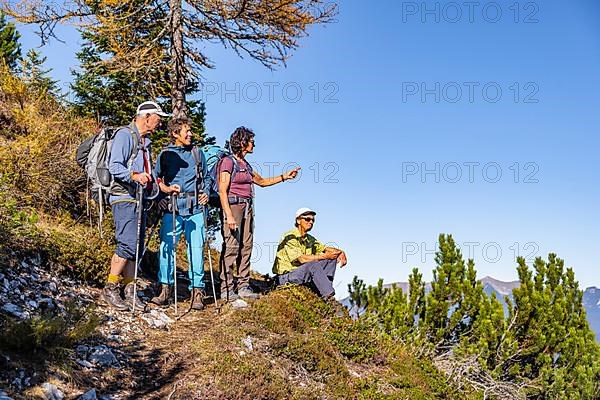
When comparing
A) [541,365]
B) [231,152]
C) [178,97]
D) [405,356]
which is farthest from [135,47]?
[541,365]

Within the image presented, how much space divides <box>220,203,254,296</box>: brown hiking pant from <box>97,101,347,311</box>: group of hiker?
12 millimetres

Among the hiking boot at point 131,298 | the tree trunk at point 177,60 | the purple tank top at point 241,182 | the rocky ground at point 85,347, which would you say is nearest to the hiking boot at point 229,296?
the rocky ground at point 85,347

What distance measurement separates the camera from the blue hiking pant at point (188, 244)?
6.61 m

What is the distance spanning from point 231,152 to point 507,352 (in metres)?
5.40

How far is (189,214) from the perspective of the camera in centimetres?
665

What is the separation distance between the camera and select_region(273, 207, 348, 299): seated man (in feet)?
24.5

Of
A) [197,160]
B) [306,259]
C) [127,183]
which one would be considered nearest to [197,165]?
[197,160]

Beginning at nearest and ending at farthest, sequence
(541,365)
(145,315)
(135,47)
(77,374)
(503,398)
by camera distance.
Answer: (77,374)
(145,315)
(503,398)
(541,365)
(135,47)

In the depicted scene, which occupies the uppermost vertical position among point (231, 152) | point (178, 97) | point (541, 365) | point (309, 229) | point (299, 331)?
point (178, 97)

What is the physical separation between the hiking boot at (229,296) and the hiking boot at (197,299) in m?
0.34

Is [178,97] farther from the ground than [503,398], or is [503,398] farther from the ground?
[178,97]

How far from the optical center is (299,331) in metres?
6.41

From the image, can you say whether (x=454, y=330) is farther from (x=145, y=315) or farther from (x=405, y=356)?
(x=145, y=315)

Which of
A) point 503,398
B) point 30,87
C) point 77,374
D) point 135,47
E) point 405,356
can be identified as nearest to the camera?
point 77,374
